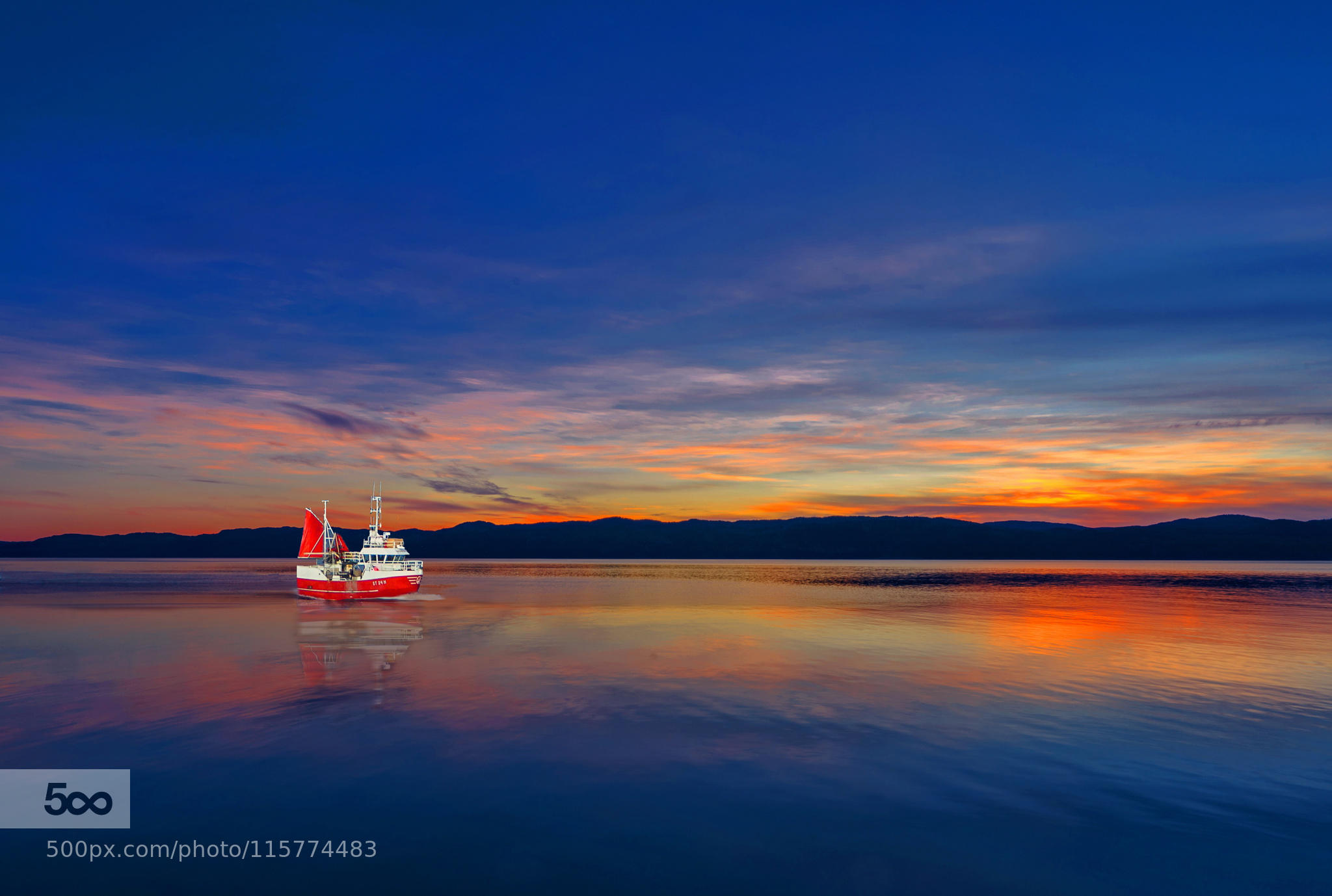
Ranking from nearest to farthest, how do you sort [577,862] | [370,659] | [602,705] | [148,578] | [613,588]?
[577,862] < [602,705] < [370,659] < [613,588] < [148,578]

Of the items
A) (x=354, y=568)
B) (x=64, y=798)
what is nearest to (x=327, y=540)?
(x=354, y=568)

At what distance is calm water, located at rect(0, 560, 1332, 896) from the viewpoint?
12945 mm

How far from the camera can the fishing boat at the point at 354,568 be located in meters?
74.2

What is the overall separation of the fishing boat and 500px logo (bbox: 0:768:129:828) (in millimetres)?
55813

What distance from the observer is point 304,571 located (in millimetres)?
75438

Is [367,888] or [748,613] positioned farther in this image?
[748,613]

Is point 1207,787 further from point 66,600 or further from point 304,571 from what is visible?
point 66,600

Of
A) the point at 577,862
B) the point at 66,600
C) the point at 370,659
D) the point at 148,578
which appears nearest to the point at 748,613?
the point at 370,659

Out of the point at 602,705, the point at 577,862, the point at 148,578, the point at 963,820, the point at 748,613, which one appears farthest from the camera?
the point at 148,578

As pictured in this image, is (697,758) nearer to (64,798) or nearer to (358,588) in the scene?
(64,798)

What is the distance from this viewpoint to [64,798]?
16.2 m

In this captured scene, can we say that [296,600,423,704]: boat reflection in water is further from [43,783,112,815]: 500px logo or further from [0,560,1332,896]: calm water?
[43,783,112,815]: 500px logo

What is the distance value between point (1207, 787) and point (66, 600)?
336 ft

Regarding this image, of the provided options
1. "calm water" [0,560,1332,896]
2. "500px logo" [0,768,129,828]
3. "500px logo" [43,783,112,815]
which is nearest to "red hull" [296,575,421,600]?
"calm water" [0,560,1332,896]
